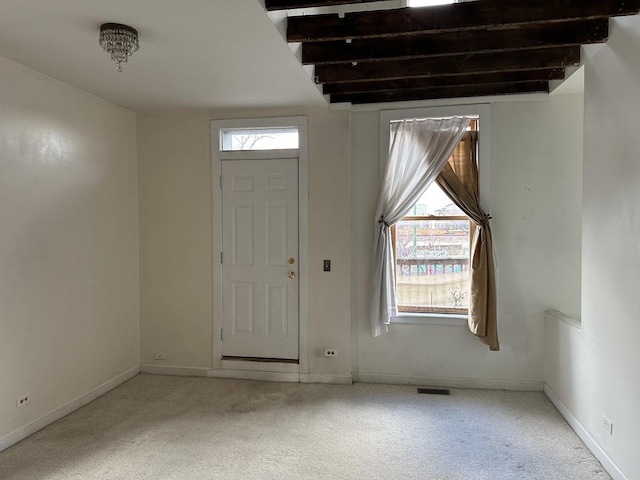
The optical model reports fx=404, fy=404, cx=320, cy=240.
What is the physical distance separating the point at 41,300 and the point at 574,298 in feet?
14.4

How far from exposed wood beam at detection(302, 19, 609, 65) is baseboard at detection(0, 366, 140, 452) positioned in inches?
129

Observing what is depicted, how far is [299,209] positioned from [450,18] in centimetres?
208

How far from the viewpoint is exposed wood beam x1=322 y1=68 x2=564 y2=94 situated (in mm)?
3252

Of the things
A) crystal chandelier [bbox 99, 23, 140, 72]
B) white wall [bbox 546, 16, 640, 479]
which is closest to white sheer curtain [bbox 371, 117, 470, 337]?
white wall [bbox 546, 16, 640, 479]

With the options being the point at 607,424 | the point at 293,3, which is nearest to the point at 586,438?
the point at 607,424

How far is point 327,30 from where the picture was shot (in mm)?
2471

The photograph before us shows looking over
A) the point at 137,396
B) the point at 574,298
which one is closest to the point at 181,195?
the point at 137,396

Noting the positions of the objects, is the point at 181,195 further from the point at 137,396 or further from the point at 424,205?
the point at 424,205

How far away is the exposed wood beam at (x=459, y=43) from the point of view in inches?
99.4

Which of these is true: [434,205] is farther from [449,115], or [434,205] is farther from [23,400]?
[23,400]

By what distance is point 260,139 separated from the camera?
405 centimetres

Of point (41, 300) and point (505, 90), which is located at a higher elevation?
point (505, 90)

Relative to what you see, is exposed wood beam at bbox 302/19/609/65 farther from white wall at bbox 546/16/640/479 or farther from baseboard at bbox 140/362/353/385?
baseboard at bbox 140/362/353/385

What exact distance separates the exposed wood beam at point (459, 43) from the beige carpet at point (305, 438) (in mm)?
2652
